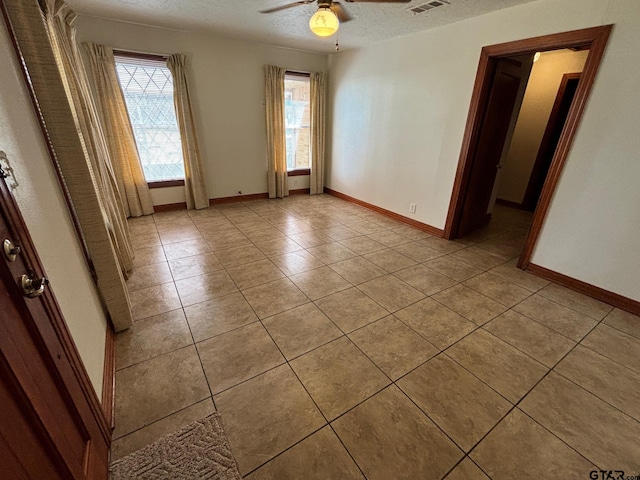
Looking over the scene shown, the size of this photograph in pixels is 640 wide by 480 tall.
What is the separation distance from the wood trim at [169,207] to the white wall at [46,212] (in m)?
2.97

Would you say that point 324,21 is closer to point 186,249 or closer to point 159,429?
point 186,249

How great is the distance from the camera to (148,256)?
9.82 feet

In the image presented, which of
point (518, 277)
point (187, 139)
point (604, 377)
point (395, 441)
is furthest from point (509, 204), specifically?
point (187, 139)

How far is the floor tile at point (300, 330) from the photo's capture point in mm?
1863

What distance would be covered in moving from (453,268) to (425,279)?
442 millimetres

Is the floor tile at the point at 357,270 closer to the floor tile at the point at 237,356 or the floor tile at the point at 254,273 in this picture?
the floor tile at the point at 254,273

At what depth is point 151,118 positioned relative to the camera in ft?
12.8

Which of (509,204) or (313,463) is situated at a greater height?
(509,204)

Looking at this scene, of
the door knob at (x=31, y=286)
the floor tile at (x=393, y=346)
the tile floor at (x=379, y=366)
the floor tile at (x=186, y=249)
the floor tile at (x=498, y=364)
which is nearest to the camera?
the door knob at (x=31, y=286)

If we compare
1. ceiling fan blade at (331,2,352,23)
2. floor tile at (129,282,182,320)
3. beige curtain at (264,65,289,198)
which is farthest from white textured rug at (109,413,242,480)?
beige curtain at (264,65,289,198)

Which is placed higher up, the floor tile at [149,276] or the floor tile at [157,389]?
the floor tile at [149,276]

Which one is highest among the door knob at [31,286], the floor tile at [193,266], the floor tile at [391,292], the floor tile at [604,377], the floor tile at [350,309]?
the door knob at [31,286]

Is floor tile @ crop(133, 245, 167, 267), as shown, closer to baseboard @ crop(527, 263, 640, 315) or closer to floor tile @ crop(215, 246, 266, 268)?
floor tile @ crop(215, 246, 266, 268)

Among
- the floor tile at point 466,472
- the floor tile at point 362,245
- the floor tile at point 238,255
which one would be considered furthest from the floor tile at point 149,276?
the floor tile at point 466,472
